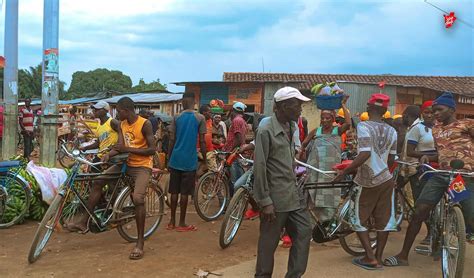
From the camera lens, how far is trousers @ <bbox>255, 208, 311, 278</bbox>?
347 cm

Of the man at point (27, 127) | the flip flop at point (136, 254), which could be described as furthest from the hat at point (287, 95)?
the man at point (27, 127)

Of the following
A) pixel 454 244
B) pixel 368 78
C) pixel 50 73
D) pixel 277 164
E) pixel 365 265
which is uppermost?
pixel 368 78

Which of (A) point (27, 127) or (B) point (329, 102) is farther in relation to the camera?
(A) point (27, 127)

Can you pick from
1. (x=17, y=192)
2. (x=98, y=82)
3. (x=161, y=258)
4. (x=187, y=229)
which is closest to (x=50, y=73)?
(x=17, y=192)

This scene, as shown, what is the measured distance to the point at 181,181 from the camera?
593 centimetres

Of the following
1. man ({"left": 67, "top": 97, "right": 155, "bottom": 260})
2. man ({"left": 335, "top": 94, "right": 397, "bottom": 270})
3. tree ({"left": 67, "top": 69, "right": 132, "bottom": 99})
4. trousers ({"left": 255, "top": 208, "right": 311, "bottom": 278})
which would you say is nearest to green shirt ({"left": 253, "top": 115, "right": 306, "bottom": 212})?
trousers ({"left": 255, "top": 208, "right": 311, "bottom": 278})

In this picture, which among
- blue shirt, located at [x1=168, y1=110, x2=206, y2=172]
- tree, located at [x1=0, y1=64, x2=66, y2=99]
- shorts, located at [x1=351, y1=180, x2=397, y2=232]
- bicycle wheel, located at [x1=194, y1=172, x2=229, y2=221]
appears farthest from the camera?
tree, located at [x1=0, y1=64, x2=66, y2=99]

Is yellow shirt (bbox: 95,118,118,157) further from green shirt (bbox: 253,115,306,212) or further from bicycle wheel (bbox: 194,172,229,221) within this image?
green shirt (bbox: 253,115,306,212)

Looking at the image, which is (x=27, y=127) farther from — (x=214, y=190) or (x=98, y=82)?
(x=98, y=82)

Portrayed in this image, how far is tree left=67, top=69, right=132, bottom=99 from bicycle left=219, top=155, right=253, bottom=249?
44.7m

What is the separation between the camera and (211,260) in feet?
15.7

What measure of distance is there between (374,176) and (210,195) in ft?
9.84

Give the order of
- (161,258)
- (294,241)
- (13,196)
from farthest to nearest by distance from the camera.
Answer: (13,196) → (161,258) → (294,241)

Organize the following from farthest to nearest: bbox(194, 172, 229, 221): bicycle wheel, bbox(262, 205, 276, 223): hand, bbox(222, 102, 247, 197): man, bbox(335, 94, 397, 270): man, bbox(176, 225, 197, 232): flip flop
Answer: bbox(222, 102, 247, 197): man → bbox(194, 172, 229, 221): bicycle wheel → bbox(176, 225, 197, 232): flip flop → bbox(335, 94, 397, 270): man → bbox(262, 205, 276, 223): hand
